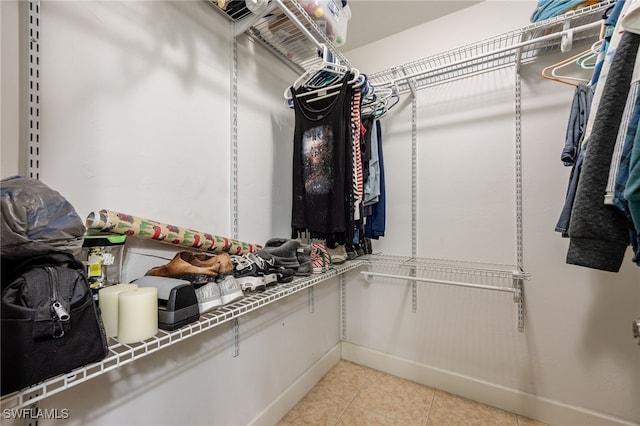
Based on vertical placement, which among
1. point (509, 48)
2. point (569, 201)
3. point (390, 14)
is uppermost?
point (390, 14)

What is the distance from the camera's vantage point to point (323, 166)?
Answer: 1320 millimetres

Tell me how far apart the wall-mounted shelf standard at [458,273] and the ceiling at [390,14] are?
1.55m

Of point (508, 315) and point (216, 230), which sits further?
point (508, 315)

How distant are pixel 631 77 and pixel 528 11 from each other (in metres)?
1.27

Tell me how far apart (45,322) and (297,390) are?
1.43 m

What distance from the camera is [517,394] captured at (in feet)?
4.79

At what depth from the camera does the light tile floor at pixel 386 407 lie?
1401 millimetres

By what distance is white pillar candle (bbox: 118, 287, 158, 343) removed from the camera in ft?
2.06

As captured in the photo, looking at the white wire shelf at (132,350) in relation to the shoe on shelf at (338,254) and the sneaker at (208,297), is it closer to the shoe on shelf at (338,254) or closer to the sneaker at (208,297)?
the sneaker at (208,297)

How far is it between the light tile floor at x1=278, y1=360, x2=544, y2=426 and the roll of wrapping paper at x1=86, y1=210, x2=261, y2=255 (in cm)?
104

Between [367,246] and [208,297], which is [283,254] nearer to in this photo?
[208,297]

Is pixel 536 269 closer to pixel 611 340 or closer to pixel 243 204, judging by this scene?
pixel 611 340

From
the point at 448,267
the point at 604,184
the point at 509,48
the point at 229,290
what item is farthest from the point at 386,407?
the point at 509,48

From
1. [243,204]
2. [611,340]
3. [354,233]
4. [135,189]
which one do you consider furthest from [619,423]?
[135,189]
